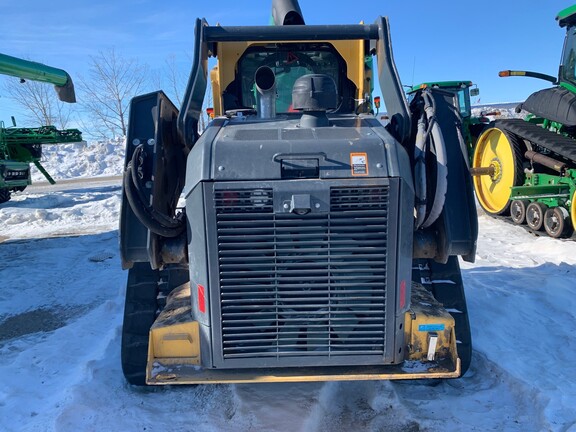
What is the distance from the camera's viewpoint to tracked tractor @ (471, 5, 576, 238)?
7.39 m

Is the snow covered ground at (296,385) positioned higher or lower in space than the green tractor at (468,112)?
lower

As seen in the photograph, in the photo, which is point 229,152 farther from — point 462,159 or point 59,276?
point 59,276

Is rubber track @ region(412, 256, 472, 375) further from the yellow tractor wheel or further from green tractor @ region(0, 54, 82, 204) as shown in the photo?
green tractor @ region(0, 54, 82, 204)

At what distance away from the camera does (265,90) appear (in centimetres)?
336

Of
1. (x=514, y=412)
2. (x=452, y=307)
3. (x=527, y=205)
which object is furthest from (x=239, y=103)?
(x=527, y=205)

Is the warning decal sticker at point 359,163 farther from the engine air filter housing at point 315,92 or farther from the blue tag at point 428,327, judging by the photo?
the blue tag at point 428,327

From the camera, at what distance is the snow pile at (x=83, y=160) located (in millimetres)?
22812

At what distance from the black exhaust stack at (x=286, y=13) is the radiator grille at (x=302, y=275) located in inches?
125

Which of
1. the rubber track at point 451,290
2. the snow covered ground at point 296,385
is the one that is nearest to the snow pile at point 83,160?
the snow covered ground at point 296,385

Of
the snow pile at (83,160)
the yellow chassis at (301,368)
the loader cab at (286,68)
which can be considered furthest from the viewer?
the snow pile at (83,160)

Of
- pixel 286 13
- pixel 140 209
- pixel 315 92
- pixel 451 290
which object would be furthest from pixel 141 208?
pixel 286 13

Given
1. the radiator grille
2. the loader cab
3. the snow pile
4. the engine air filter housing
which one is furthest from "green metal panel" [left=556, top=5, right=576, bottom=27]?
the snow pile

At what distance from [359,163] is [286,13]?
3.11m

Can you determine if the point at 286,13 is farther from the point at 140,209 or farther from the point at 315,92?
the point at 140,209
